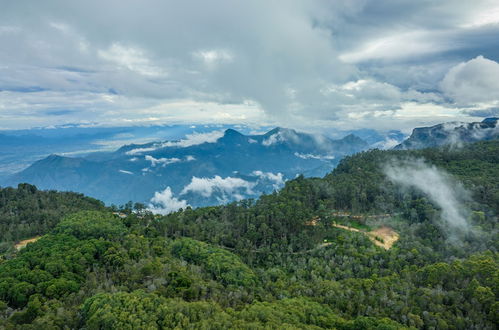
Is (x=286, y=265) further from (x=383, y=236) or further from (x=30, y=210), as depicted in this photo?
(x=30, y=210)

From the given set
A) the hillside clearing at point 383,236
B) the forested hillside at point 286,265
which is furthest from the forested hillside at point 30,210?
the hillside clearing at point 383,236

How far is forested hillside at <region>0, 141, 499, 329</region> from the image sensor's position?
4131cm

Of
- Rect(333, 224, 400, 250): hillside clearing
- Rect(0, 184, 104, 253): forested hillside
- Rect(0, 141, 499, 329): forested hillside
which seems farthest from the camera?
Rect(333, 224, 400, 250): hillside clearing

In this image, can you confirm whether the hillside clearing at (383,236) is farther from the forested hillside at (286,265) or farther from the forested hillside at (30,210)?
the forested hillside at (30,210)

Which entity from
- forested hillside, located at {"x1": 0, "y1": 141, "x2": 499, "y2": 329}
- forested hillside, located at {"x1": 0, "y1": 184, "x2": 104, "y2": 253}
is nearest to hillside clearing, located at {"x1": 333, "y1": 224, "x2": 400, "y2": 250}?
forested hillside, located at {"x1": 0, "y1": 141, "x2": 499, "y2": 329}

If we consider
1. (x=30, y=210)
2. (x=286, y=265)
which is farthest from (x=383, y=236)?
(x=30, y=210)

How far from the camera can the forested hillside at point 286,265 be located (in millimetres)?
41312

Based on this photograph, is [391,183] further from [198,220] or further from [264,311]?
[264,311]

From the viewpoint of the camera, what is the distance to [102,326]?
36.2 m

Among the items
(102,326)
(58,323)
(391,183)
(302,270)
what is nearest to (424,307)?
(302,270)

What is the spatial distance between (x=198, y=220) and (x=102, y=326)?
63298mm

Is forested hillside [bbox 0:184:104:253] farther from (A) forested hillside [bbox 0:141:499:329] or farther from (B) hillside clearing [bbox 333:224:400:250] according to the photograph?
(B) hillside clearing [bbox 333:224:400:250]

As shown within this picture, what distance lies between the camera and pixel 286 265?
245 ft

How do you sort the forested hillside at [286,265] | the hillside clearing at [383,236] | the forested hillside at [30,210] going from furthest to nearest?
the hillside clearing at [383,236], the forested hillside at [30,210], the forested hillside at [286,265]
